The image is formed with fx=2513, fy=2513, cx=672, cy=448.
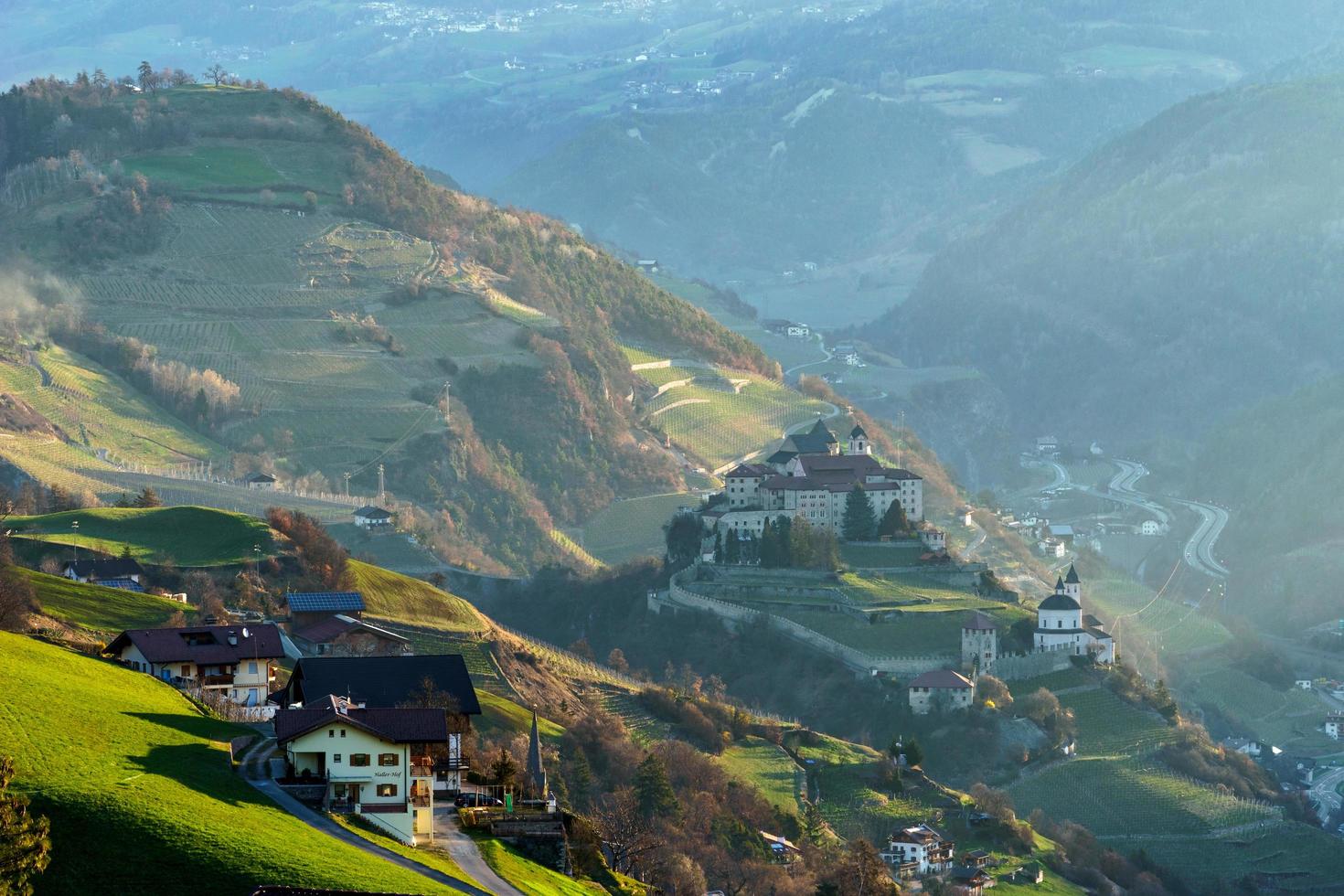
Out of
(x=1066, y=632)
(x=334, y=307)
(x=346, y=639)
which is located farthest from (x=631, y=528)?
(x=346, y=639)

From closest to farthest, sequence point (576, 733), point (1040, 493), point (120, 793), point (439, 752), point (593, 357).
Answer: point (120, 793) < point (439, 752) < point (576, 733) < point (593, 357) < point (1040, 493)

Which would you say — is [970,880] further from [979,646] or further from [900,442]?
[900,442]

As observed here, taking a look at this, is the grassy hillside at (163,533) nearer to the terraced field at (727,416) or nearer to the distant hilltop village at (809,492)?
the distant hilltop village at (809,492)

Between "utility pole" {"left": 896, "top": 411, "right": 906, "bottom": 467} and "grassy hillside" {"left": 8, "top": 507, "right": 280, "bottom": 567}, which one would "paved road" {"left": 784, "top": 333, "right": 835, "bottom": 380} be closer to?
"utility pole" {"left": 896, "top": 411, "right": 906, "bottom": 467}

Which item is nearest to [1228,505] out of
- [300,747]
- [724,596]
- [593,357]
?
[593,357]

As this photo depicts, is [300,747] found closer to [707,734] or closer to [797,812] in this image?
[797,812]

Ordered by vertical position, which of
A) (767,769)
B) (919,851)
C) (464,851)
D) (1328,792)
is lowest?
(919,851)
